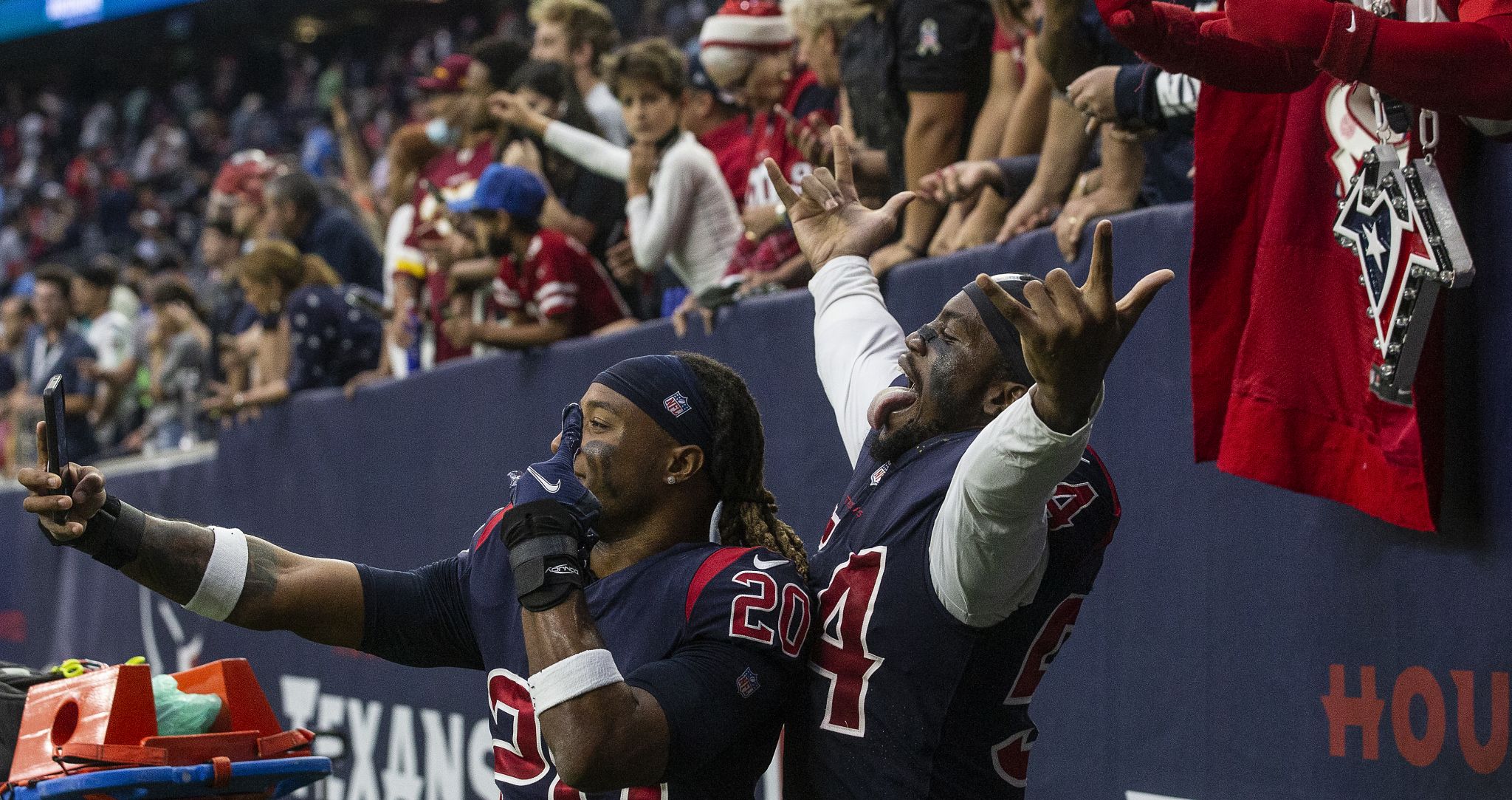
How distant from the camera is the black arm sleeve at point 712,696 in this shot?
2.49 m

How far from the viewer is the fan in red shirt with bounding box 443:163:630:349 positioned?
625cm

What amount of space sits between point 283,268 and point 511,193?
2.21m

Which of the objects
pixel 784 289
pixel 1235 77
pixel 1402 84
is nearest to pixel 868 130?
pixel 784 289

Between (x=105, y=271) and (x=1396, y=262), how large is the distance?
37.3ft

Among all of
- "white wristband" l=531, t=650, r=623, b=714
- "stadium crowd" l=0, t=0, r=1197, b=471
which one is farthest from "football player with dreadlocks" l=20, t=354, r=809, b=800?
"stadium crowd" l=0, t=0, r=1197, b=471

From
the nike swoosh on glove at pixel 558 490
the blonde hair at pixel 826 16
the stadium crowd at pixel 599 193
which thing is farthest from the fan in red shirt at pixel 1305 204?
the blonde hair at pixel 826 16

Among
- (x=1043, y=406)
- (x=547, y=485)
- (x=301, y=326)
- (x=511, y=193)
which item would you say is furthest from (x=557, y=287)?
(x=1043, y=406)

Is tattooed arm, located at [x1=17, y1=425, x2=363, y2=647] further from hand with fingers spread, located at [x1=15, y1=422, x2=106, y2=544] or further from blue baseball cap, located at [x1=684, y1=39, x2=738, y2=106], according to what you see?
blue baseball cap, located at [x1=684, y1=39, x2=738, y2=106]

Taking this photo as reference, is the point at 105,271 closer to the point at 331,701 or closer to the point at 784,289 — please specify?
the point at 331,701

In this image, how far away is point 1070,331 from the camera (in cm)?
215

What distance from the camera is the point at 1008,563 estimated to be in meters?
2.38

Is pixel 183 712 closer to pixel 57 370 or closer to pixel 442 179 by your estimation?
pixel 442 179

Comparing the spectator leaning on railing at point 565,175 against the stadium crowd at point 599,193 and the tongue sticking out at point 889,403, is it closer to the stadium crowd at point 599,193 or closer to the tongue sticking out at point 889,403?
the stadium crowd at point 599,193

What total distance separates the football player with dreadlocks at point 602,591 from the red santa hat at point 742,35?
328cm
